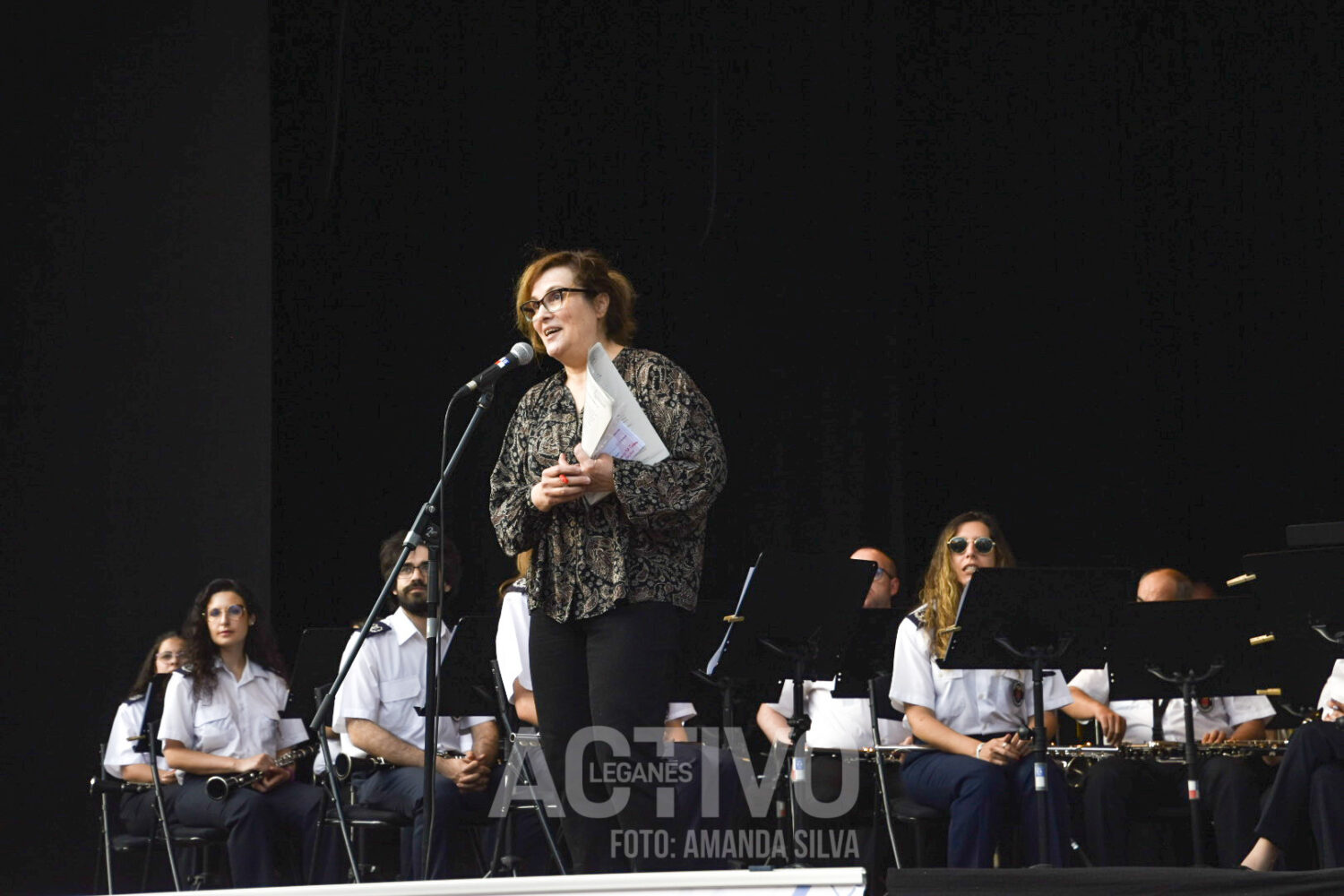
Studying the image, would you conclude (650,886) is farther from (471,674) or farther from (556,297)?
(471,674)

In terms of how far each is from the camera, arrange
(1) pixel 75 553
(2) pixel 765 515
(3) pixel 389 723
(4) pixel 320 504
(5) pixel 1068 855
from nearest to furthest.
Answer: (5) pixel 1068 855 < (3) pixel 389 723 < (1) pixel 75 553 < (4) pixel 320 504 < (2) pixel 765 515

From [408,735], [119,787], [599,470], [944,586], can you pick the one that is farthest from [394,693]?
[599,470]

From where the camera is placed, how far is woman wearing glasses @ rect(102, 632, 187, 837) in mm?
5309

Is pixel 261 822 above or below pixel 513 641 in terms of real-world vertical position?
below

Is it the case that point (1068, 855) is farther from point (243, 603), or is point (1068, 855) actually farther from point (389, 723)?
point (243, 603)

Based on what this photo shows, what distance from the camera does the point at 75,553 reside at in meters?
5.94

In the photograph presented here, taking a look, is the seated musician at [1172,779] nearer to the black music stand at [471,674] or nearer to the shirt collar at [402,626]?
the black music stand at [471,674]

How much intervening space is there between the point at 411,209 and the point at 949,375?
2.67 meters

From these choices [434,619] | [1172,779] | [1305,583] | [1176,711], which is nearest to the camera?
[434,619]

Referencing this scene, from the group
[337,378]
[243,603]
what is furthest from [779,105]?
[243,603]

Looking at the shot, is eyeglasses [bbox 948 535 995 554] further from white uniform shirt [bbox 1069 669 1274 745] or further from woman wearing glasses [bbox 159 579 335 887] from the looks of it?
woman wearing glasses [bbox 159 579 335 887]

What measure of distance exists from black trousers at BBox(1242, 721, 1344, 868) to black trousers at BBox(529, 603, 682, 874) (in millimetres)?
2711

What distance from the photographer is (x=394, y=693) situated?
5.28m

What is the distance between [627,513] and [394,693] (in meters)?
2.90
